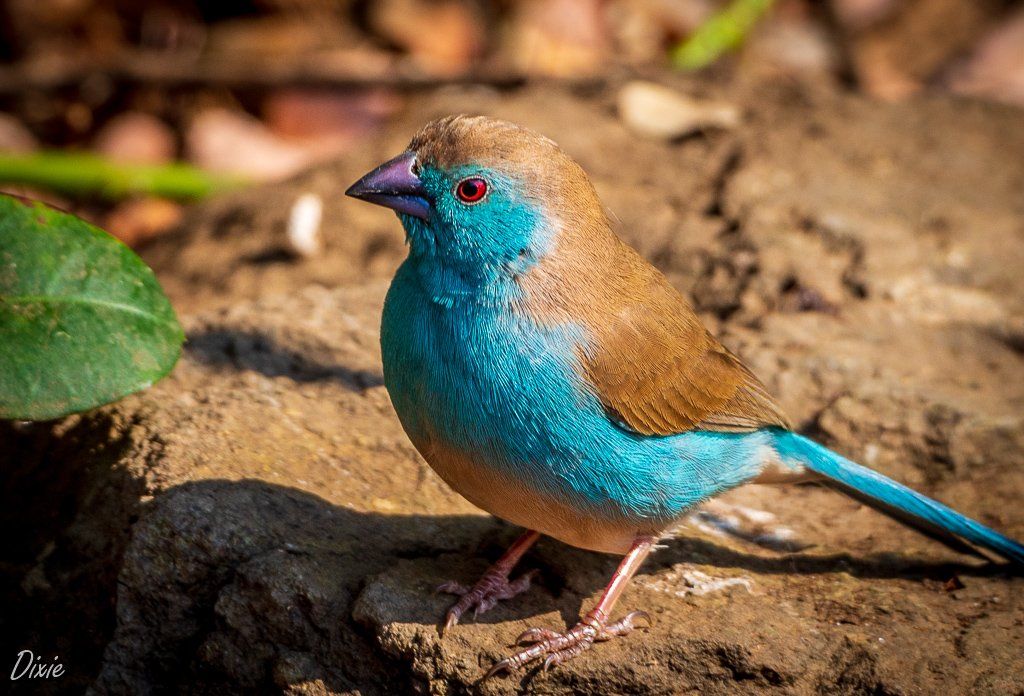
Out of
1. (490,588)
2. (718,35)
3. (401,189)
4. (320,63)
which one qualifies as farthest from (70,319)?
(718,35)

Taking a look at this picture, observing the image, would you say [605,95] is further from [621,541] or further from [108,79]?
[621,541]

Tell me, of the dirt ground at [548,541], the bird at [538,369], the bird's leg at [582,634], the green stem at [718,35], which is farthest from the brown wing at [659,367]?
the green stem at [718,35]

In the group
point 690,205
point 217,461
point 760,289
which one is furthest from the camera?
point 690,205

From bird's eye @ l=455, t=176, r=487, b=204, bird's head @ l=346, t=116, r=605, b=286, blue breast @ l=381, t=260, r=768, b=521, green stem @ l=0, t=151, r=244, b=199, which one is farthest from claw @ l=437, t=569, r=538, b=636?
green stem @ l=0, t=151, r=244, b=199

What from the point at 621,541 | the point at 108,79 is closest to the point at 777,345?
the point at 621,541

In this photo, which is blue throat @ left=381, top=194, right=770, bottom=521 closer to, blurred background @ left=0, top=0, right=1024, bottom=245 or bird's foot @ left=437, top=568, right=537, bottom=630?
bird's foot @ left=437, top=568, right=537, bottom=630

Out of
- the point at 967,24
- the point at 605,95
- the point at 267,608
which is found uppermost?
the point at 967,24
